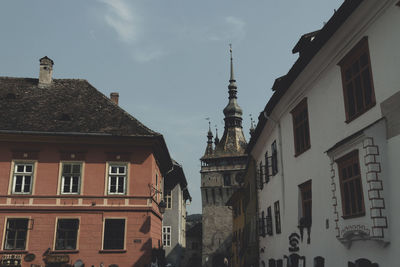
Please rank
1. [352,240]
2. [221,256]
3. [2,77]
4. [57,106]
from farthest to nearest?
[221,256] → [2,77] → [57,106] → [352,240]

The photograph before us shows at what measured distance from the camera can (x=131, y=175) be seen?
21.8 m

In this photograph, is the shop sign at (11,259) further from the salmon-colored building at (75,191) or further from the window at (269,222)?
the window at (269,222)

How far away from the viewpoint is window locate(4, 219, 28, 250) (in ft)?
66.1

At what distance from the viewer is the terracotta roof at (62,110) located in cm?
2206

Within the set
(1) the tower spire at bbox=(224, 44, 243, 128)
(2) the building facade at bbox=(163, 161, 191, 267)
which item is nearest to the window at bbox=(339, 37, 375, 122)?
(2) the building facade at bbox=(163, 161, 191, 267)

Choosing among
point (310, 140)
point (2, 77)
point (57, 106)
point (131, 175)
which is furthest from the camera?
point (2, 77)

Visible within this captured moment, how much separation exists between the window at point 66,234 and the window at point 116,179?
2461mm

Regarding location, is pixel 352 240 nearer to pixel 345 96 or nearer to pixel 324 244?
pixel 324 244

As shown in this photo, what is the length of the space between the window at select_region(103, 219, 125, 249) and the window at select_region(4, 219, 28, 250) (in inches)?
158

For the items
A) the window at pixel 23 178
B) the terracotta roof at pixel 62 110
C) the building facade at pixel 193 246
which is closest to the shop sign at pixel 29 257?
the window at pixel 23 178

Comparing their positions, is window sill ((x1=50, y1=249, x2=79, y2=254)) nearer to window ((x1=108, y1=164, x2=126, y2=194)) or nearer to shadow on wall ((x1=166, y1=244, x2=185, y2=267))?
window ((x1=108, y1=164, x2=126, y2=194))

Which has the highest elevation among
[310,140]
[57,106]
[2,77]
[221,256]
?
[2,77]

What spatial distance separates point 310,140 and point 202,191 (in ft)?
193

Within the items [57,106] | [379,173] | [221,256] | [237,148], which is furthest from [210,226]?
[379,173]
